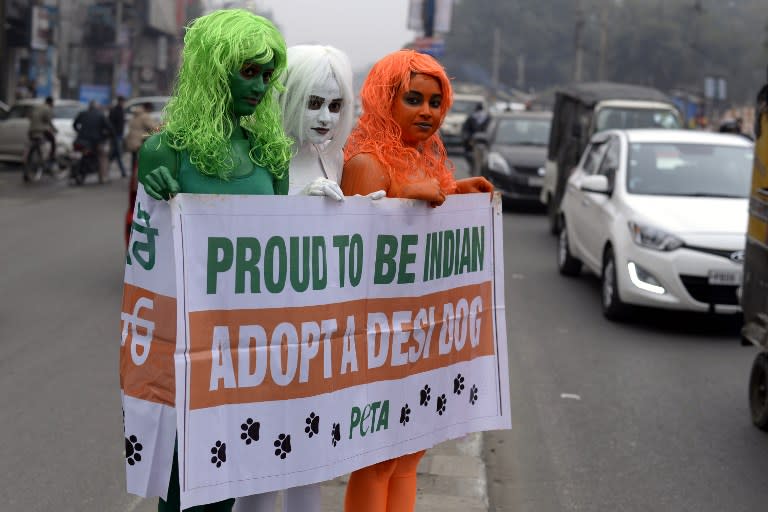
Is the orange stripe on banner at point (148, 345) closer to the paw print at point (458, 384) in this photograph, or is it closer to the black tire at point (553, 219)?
the paw print at point (458, 384)

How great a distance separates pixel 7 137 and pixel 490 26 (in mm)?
135187

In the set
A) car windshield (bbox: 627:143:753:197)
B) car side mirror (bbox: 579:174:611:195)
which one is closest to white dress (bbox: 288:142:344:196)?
car side mirror (bbox: 579:174:611:195)

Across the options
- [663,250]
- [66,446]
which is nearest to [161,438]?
[66,446]

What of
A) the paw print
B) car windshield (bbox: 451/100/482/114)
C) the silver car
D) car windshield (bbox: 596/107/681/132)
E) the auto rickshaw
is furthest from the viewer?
car windshield (bbox: 451/100/482/114)

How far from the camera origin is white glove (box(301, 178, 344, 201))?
365cm

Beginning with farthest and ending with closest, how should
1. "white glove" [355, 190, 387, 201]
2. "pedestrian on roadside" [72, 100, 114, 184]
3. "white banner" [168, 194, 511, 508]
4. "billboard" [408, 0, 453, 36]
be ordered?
"billboard" [408, 0, 453, 36]
"pedestrian on roadside" [72, 100, 114, 184]
"white glove" [355, 190, 387, 201]
"white banner" [168, 194, 511, 508]

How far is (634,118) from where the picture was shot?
59.4 ft

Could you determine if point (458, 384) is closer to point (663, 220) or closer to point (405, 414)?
point (405, 414)

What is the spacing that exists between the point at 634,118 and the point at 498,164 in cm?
359

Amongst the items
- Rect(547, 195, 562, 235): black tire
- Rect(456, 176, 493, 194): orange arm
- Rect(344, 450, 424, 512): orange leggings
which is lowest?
Rect(547, 195, 562, 235): black tire

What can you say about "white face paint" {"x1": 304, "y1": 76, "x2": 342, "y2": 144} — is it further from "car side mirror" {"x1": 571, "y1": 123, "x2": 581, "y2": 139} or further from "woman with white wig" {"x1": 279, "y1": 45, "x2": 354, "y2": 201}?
"car side mirror" {"x1": 571, "y1": 123, "x2": 581, "y2": 139}

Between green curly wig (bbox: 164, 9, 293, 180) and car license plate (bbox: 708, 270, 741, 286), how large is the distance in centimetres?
690

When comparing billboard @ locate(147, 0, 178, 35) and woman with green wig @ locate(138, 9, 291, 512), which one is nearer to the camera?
woman with green wig @ locate(138, 9, 291, 512)

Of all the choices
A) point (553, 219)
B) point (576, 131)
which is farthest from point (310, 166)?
point (576, 131)
